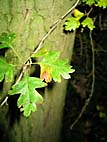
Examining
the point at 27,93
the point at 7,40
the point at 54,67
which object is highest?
the point at 7,40

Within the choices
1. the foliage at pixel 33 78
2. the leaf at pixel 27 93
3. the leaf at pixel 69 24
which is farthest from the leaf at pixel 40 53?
the leaf at pixel 69 24

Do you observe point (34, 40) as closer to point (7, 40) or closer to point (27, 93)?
point (7, 40)

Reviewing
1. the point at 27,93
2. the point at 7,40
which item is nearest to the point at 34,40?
the point at 7,40

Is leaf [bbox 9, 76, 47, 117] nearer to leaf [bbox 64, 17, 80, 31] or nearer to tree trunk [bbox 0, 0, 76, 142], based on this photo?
tree trunk [bbox 0, 0, 76, 142]

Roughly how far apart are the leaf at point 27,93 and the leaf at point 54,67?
53mm

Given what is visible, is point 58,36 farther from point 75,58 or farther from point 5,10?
point 75,58

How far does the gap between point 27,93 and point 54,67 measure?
0.50 ft

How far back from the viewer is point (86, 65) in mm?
3777

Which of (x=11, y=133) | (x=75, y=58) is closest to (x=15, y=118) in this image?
(x=11, y=133)

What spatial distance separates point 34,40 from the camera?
116cm

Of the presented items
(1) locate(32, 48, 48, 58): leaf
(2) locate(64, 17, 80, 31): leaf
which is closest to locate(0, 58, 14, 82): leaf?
(1) locate(32, 48, 48, 58): leaf

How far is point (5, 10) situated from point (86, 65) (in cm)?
274

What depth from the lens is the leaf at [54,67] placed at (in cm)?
104

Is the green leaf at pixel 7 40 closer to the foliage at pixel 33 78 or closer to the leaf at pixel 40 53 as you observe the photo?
the foliage at pixel 33 78
